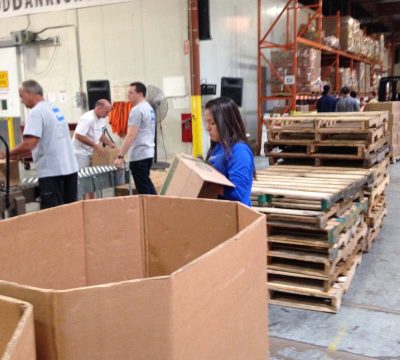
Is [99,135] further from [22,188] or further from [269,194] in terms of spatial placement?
[269,194]

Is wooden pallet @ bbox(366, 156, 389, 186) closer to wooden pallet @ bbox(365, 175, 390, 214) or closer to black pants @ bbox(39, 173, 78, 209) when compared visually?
wooden pallet @ bbox(365, 175, 390, 214)

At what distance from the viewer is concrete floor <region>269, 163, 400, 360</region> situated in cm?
306

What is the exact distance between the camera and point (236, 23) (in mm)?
10805

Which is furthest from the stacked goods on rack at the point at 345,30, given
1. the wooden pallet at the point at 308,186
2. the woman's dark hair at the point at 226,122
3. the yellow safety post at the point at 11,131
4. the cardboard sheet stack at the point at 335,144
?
the woman's dark hair at the point at 226,122

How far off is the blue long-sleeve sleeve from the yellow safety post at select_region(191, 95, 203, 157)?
6336 millimetres

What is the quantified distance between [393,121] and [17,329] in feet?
37.3

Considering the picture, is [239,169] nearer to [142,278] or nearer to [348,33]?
[142,278]

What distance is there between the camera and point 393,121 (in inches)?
435

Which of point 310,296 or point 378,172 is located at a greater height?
point 378,172

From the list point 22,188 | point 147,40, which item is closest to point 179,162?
point 22,188

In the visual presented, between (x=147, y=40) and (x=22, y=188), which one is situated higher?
(x=147, y=40)

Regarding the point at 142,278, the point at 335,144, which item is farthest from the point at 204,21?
the point at 142,278

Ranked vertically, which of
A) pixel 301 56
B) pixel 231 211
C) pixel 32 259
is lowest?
pixel 32 259

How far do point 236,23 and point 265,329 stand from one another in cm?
1016
